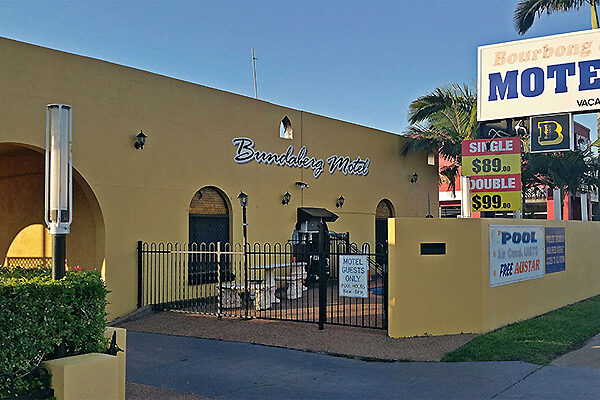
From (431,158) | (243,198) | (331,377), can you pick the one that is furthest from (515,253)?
(431,158)

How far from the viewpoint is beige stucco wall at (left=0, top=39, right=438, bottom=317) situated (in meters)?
11.9

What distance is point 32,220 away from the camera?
14.6 meters

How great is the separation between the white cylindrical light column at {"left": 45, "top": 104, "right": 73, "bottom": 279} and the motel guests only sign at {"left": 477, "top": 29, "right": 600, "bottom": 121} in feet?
37.5

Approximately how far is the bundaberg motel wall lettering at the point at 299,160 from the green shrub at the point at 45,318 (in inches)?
396

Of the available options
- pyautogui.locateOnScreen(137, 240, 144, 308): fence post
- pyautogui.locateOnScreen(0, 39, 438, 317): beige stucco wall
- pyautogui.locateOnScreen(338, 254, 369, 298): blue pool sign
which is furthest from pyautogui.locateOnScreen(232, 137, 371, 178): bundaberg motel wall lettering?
pyautogui.locateOnScreen(338, 254, 369, 298): blue pool sign

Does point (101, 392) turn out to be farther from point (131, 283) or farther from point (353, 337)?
point (131, 283)

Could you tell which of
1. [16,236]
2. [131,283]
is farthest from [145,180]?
A: [16,236]

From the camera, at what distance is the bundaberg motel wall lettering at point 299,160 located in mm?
16438

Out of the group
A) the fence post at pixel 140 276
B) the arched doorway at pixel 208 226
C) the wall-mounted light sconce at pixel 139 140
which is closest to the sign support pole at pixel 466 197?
the arched doorway at pixel 208 226

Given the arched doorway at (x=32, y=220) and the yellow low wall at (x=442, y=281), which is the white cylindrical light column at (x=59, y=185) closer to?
the yellow low wall at (x=442, y=281)

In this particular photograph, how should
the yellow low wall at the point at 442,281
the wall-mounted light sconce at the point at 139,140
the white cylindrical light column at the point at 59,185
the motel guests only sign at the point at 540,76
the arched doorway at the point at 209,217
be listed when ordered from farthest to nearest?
1. the arched doorway at the point at 209,217
2. the motel guests only sign at the point at 540,76
3. the wall-mounted light sconce at the point at 139,140
4. the yellow low wall at the point at 442,281
5. the white cylindrical light column at the point at 59,185

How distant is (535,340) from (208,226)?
829 cm

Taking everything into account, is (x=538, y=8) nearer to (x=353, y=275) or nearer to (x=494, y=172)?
(x=494, y=172)

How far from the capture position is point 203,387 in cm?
798
